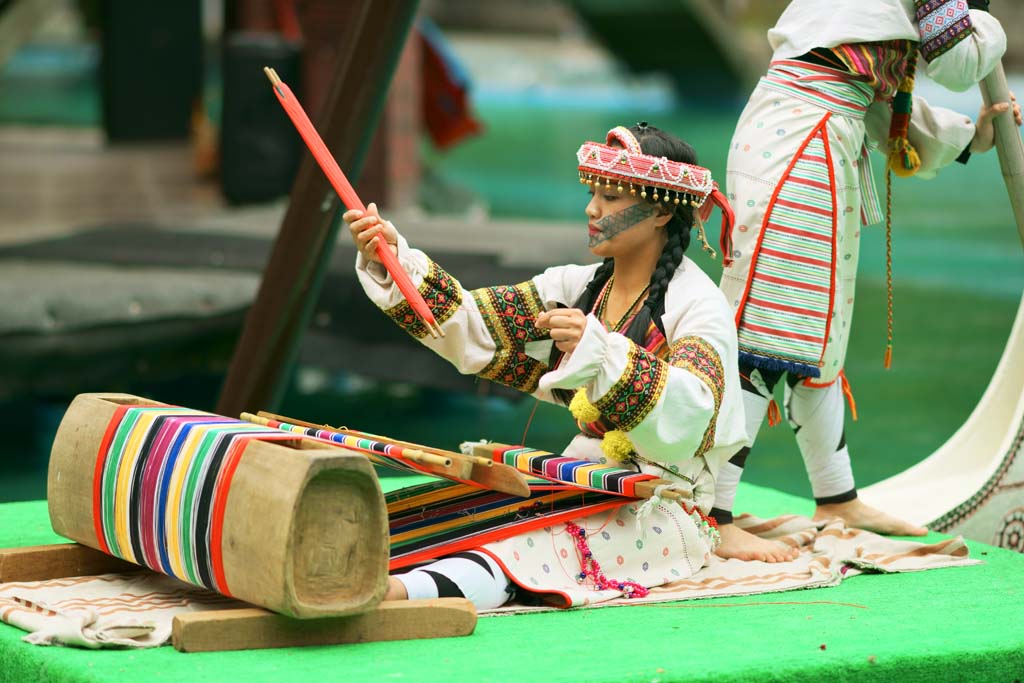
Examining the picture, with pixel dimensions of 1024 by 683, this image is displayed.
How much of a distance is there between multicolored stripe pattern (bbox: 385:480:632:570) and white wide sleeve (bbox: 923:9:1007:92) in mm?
1287

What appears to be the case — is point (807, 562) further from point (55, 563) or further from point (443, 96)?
point (443, 96)

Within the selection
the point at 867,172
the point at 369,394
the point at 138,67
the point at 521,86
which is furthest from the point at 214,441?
the point at 521,86

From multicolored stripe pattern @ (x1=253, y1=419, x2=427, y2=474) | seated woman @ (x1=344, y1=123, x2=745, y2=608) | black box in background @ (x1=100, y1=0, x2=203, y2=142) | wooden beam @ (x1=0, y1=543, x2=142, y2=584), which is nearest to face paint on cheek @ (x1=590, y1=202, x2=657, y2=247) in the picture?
seated woman @ (x1=344, y1=123, x2=745, y2=608)

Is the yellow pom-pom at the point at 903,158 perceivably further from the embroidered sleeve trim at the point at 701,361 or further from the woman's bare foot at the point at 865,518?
the embroidered sleeve trim at the point at 701,361

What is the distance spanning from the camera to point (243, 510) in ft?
8.02

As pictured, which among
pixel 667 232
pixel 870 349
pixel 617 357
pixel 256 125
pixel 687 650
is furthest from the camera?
pixel 256 125

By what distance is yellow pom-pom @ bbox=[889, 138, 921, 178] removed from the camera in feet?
11.8

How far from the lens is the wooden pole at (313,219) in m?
4.27

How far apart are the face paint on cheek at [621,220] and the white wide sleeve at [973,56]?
867mm

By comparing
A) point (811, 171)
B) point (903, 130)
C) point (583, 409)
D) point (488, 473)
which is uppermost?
point (903, 130)

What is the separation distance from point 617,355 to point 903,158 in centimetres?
128

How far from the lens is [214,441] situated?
2564 mm

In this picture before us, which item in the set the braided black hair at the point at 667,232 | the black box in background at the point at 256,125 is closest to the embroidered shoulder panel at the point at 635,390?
the braided black hair at the point at 667,232

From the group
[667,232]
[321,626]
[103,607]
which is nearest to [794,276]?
[667,232]
